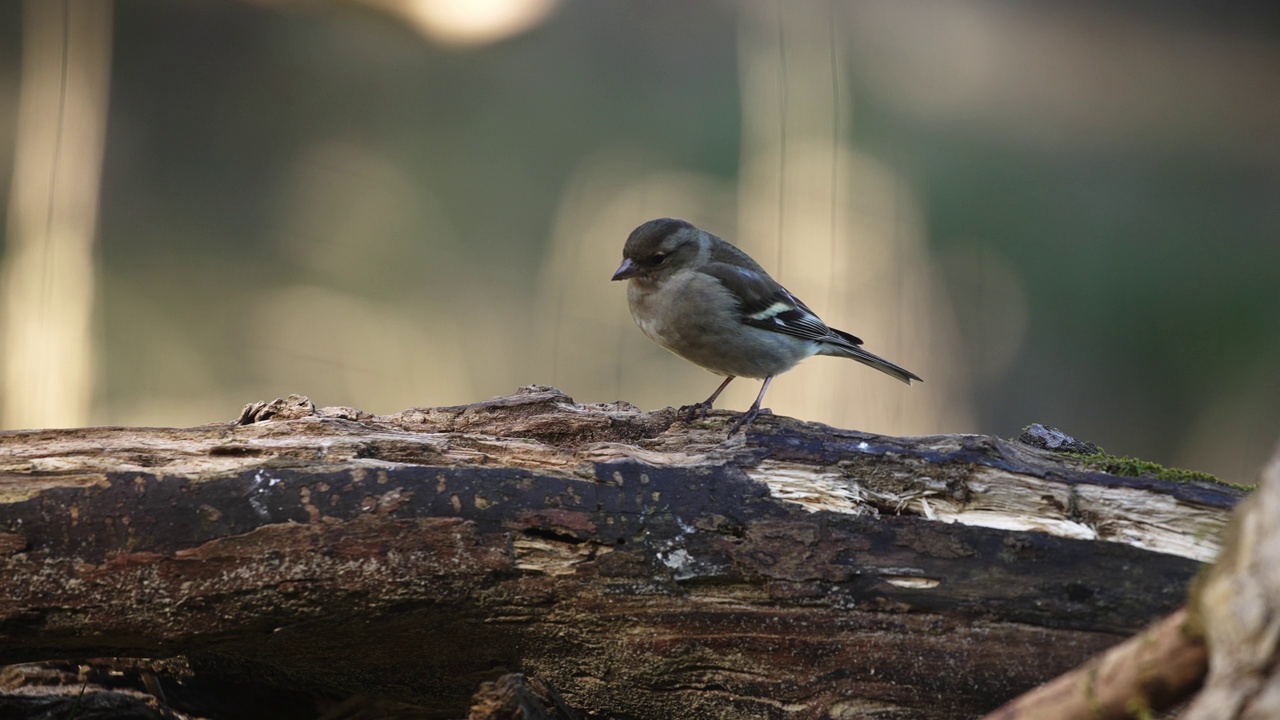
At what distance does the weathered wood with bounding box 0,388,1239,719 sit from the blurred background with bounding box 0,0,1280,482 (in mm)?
2917

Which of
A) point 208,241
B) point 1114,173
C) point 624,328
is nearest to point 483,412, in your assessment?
point 624,328

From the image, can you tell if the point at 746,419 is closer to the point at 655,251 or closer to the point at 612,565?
the point at 612,565

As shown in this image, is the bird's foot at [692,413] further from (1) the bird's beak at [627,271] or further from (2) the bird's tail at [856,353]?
(2) the bird's tail at [856,353]

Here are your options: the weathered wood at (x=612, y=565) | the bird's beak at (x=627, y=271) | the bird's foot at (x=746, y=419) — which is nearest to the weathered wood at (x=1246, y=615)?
the weathered wood at (x=612, y=565)

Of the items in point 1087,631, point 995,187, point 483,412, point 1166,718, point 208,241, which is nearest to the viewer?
point 1166,718

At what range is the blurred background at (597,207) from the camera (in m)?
4.81

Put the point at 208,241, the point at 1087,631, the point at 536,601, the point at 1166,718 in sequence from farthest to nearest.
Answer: the point at 208,241, the point at 536,601, the point at 1087,631, the point at 1166,718

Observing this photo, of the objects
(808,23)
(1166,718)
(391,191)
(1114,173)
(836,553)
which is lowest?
(1166,718)

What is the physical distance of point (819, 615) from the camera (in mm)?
2066

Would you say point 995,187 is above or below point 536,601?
above

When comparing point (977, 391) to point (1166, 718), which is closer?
point (1166, 718)

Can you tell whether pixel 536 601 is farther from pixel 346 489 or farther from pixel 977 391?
pixel 977 391

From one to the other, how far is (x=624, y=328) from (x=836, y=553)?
324 cm

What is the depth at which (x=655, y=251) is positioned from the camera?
12.6 feet
